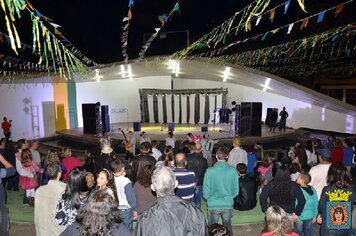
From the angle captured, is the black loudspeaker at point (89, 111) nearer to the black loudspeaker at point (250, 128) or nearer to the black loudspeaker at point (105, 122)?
the black loudspeaker at point (105, 122)

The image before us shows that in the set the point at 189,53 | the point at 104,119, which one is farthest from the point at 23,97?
the point at 189,53

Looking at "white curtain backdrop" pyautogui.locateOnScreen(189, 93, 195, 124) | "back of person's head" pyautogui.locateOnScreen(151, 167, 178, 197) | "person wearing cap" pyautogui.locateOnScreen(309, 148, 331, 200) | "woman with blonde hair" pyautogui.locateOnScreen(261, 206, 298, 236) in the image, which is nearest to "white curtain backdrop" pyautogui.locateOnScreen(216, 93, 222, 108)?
"white curtain backdrop" pyautogui.locateOnScreen(189, 93, 195, 124)

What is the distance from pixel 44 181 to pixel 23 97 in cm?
1011

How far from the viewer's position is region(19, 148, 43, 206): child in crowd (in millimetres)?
5297

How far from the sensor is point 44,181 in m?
5.79

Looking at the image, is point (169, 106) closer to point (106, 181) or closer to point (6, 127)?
point (6, 127)

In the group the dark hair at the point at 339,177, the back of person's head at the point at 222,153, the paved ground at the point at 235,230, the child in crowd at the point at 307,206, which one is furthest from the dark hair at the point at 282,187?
the paved ground at the point at 235,230

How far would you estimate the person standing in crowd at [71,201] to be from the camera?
116 inches

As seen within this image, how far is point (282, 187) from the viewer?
150 inches

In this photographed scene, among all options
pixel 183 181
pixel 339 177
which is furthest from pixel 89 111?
pixel 339 177

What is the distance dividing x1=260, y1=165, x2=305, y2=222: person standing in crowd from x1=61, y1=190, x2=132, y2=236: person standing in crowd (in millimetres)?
2249

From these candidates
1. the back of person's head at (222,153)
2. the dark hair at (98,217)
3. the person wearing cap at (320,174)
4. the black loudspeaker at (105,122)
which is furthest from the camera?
the black loudspeaker at (105,122)

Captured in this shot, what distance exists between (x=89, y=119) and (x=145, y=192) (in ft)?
38.4

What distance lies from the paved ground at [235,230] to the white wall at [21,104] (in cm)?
947
